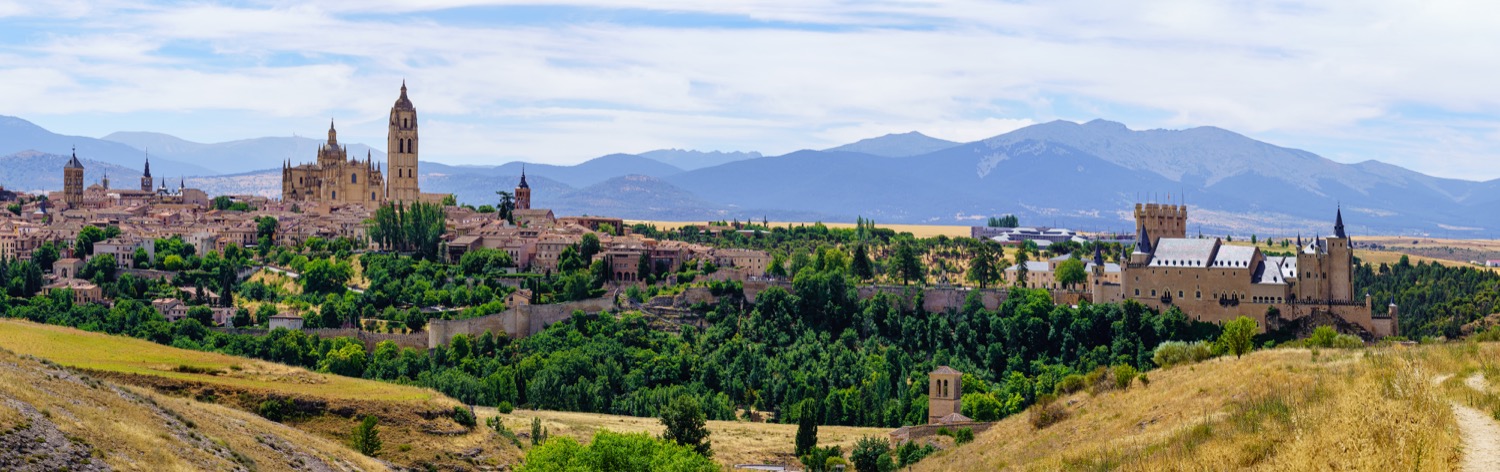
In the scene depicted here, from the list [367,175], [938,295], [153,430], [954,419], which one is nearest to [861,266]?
[938,295]

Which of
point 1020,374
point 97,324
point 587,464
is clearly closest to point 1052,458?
point 587,464

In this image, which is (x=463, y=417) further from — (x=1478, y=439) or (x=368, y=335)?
(x=1478, y=439)

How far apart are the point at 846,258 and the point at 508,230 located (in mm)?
23000

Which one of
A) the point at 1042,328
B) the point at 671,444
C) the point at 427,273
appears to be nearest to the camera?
the point at 671,444

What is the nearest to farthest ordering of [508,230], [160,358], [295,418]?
[295,418], [160,358], [508,230]

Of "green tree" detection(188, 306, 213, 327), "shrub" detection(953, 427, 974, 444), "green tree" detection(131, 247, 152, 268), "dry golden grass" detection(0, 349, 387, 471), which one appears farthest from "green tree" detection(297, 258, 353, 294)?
"shrub" detection(953, 427, 974, 444)

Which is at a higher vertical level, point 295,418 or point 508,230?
point 508,230

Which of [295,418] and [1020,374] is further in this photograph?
[1020,374]

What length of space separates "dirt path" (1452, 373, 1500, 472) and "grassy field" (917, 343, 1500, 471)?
0.48 ft

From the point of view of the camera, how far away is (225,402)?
58.2 m

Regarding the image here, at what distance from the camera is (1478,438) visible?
23.5m

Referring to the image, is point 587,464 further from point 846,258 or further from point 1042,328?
point 846,258

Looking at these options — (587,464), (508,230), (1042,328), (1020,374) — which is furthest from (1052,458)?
(508,230)

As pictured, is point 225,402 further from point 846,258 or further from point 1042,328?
point 846,258
